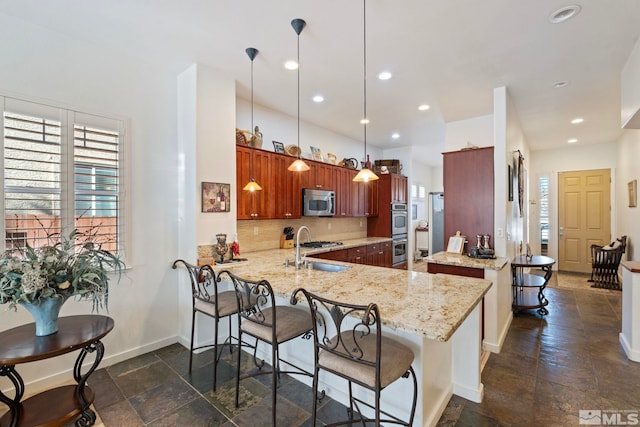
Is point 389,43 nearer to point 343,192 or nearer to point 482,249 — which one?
point 482,249

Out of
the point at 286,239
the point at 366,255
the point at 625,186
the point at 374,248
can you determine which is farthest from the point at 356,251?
the point at 625,186

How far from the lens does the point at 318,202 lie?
489cm

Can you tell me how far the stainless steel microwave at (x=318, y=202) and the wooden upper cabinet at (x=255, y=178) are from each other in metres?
0.74

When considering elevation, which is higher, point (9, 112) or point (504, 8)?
point (504, 8)

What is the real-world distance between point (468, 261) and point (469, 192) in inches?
39.9

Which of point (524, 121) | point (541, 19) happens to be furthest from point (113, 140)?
point (524, 121)

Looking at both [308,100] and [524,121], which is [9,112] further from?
[524,121]

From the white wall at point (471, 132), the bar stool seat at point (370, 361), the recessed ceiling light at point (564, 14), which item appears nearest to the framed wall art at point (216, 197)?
the bar stool seat at point (370, 361)

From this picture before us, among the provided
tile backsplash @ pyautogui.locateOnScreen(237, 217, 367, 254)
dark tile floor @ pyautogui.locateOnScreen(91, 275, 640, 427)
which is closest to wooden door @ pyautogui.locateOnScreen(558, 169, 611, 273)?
dark tile floor @ pyautogui.locateOnScreen(91, 275, 640, 427)

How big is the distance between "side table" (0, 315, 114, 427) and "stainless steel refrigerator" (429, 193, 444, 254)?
8.14 m

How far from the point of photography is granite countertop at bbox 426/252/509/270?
3066mm

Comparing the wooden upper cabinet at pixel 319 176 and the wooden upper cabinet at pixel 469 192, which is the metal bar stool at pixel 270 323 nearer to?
the wooden upper cabinet at pixel 469 192

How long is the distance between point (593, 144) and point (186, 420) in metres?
8.83

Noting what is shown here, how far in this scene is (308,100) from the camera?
406 centimetres
